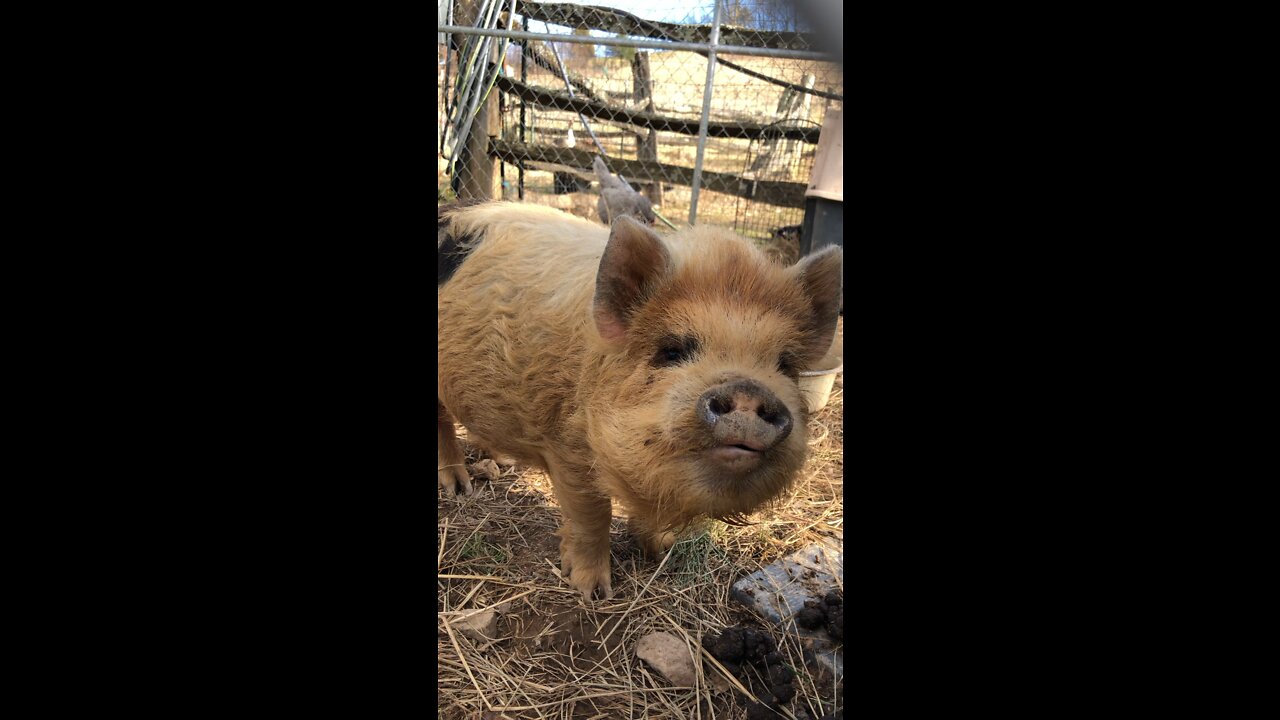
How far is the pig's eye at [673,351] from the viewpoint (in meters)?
→ 2.33

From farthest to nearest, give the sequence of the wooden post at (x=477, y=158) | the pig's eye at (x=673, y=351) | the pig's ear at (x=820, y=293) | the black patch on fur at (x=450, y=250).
Answer: the wooden post at (x=477, y=158) → the black patch on fur at (x=450, y=250) → the pig's ear at (x=820, y=293) → the pig's eye at (x=673, y=351)

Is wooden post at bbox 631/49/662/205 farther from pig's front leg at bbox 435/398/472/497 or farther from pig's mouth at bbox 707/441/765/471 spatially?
pig's mouth at bbox 707/441/765/471

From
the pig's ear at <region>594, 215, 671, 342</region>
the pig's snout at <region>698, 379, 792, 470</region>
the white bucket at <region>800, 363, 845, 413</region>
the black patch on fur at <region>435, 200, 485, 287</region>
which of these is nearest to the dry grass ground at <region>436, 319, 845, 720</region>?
the white bucket at <region>800, 363, 845, 413</region>


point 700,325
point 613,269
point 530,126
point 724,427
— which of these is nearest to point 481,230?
point 613,269

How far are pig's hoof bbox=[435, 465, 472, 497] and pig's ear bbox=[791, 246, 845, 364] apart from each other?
2.89 metres

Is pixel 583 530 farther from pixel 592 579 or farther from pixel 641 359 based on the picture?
pixel 641 359

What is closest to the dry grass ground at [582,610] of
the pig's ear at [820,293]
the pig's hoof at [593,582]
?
the pig's hoof at [593,582]

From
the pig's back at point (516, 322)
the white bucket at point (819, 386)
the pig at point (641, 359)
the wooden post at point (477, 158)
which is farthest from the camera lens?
the wooden post at point (477, 158)

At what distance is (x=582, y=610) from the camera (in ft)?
11.5

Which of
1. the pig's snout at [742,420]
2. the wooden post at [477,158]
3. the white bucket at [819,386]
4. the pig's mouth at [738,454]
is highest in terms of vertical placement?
the wooden post at [477,158]

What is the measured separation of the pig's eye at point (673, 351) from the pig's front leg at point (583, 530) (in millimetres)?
888

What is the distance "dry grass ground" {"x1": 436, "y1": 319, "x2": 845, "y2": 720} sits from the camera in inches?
113

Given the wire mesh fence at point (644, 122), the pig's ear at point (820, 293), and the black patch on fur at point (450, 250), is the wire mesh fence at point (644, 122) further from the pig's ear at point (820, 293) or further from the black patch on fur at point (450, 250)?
the pig's ear at point (820, 293)
